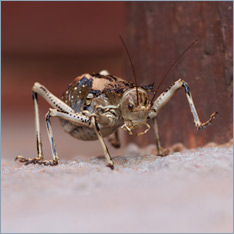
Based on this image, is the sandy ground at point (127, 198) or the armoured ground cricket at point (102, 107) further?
the armoured ground cricket at point (102, 107)

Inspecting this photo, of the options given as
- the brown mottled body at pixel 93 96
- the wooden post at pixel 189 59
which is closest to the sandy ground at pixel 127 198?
the brown mottled body at pixel 93 96

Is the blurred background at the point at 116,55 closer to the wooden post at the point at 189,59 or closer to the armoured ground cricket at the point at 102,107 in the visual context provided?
the wooden post at the point at 189,59

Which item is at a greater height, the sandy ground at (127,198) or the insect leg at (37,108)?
the insect leg at (37,108)

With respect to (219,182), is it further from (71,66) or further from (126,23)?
(71,66)

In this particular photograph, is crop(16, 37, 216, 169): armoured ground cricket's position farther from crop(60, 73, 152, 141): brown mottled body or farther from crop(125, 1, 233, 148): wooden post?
crop(125, 1, 233, 148): wooden post

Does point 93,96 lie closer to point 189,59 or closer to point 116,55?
point 189,59

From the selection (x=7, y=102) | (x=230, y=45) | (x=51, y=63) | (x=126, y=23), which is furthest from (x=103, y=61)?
(x=230, y=45)

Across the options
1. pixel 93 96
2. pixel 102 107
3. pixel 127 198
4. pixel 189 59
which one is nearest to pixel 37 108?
pixel 93 96
